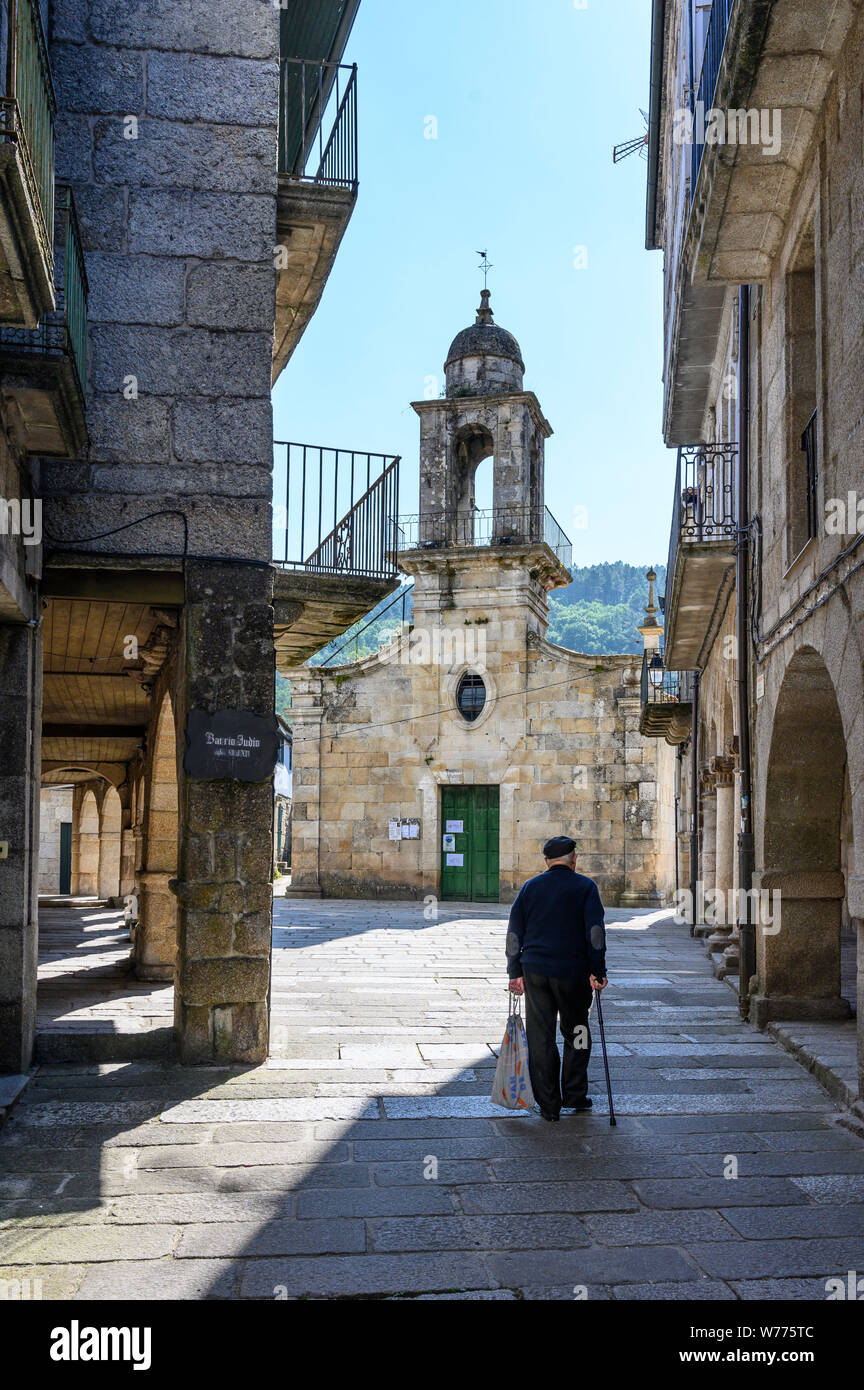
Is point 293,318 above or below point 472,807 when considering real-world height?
above

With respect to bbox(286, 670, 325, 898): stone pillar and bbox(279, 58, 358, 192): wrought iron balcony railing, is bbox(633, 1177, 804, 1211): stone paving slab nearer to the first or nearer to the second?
bbox(279, 58, 358, 192): wrought iron balcony railing

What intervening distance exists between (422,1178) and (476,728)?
2019cm

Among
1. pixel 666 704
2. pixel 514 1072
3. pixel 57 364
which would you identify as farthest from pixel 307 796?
pixel 57 364

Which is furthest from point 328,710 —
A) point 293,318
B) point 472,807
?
point 293,318

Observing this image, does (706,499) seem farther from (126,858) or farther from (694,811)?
(126,858)

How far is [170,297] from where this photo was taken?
806 cm

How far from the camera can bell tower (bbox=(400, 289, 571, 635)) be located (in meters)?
25.6

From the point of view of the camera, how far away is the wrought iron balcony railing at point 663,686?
20.6m

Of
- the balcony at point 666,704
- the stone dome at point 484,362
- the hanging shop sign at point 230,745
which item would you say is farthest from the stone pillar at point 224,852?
the stone dome at point 484,362

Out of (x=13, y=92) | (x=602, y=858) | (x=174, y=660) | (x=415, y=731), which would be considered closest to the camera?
(x=13, y=92)

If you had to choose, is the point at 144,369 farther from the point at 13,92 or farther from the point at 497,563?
the point at 497,563

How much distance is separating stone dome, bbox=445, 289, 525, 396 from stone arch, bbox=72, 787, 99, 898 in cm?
1168

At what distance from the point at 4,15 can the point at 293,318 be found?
5.30 m

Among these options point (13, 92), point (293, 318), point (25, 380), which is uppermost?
point (293, 318)
